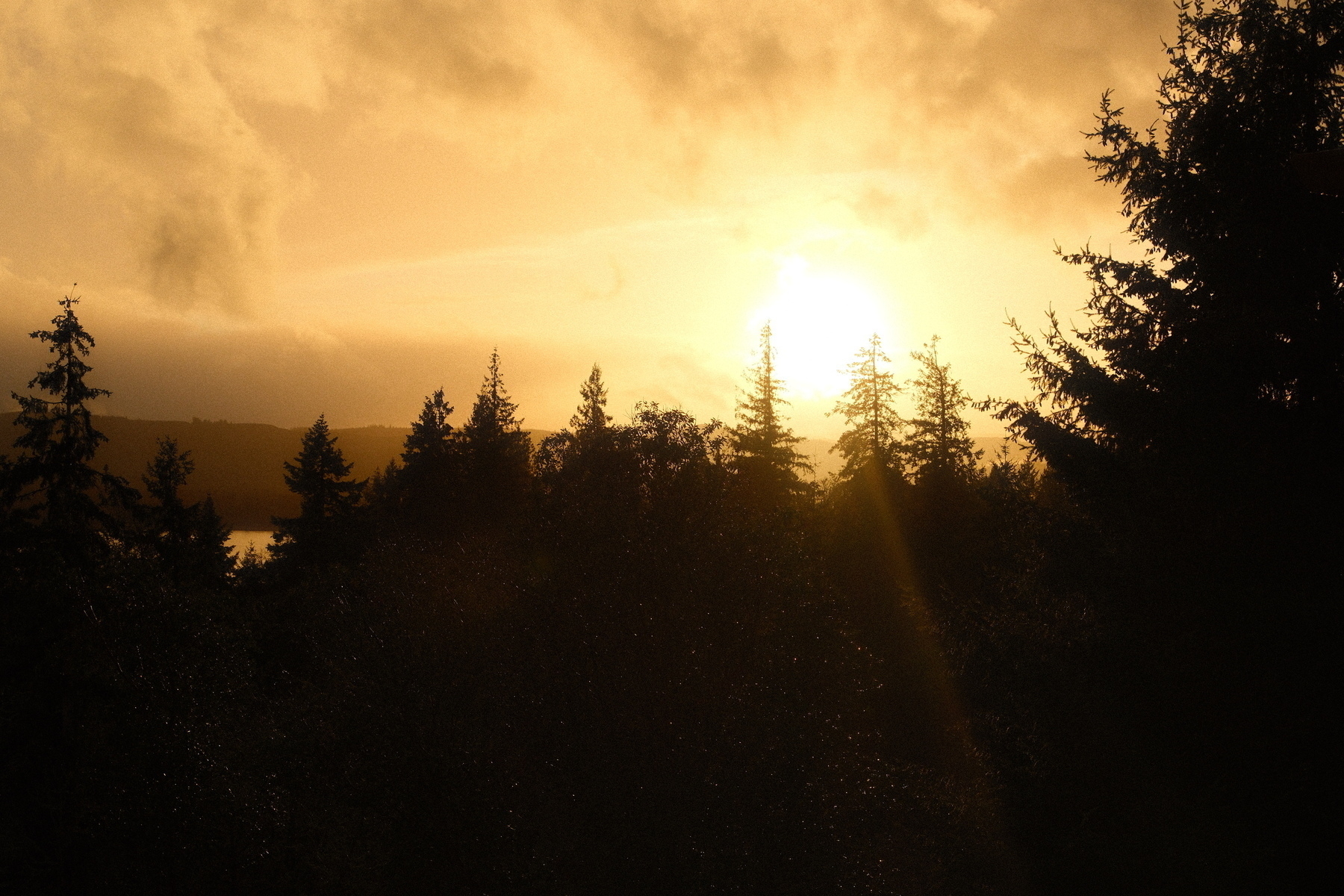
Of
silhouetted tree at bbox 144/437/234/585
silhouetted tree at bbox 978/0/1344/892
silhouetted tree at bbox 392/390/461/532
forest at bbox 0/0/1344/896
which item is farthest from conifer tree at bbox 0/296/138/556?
silhouetted tree at bbox 978/0/1344/892

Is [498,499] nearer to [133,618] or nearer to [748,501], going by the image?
[748,501]

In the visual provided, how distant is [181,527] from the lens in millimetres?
36750

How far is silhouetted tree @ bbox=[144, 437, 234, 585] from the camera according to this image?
35.1 metres

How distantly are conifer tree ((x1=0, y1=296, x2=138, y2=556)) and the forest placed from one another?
0.31 ft

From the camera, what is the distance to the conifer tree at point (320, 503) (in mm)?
44469

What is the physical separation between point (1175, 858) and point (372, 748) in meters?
15.9

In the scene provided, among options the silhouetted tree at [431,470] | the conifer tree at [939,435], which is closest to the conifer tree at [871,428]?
the conifer tree at [939,435]

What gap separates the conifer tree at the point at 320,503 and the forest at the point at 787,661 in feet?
53.3

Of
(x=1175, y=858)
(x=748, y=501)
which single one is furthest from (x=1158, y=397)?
(x=748, y=501)

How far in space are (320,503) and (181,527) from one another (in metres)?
9.46

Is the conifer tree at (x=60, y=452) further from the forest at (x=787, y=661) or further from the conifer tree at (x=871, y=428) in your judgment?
the conifer tree at (x=871, y=428)

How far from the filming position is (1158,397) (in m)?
13.2

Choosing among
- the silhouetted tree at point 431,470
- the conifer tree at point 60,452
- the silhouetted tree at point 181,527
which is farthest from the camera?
the silhouetted tree at point 431,470

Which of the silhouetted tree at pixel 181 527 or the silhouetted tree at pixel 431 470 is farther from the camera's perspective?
the silhouetted tree at pixel 431 470
